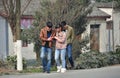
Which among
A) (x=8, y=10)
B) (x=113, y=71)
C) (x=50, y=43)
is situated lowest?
(x=113, y=71)

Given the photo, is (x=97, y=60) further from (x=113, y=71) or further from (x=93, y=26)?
(x=93, y=26)

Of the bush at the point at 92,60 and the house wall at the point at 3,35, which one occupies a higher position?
the house wall at the point at 3,35

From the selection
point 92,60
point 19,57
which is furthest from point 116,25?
point 19,57

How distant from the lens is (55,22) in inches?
695

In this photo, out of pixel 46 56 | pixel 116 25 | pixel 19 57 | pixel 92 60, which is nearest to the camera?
pixel 46 56

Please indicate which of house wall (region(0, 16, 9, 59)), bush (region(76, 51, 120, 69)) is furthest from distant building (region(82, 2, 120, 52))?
bush (region(76, 51, 120, 69))

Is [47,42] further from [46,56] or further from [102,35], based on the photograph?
[102,35]

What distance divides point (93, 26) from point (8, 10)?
15784 millimetres

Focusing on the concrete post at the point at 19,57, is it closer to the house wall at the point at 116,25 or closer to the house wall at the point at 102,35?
the house wall at the point at 102,35

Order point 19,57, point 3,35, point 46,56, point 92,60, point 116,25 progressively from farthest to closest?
point 116,25
point 3,35
point 92,60
point 19,57
point 46,56

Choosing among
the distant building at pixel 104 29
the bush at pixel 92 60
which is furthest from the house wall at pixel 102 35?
the bush at pixel 92 60

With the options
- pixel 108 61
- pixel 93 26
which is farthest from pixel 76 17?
pixel 93 26

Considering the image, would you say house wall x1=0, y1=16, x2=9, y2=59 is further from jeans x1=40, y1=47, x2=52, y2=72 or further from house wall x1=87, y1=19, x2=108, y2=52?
jeans x1=40, y1=47, x2=52, y2=72

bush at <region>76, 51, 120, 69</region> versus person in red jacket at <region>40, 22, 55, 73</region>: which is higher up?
person in red jacket at <region>40, 22, 55, 73</region>
